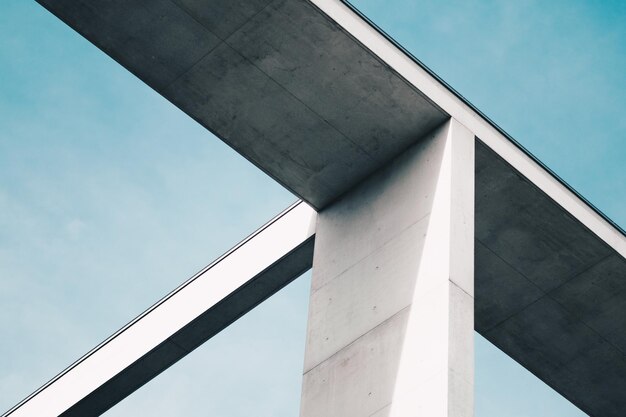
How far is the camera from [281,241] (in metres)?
15.1

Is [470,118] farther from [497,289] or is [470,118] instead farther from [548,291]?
[548,291]

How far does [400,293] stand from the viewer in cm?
1205

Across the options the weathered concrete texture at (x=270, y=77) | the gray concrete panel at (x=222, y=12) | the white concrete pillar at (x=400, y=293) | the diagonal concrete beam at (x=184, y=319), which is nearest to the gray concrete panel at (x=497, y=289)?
the white concrete pillar at (x=400, y=293)

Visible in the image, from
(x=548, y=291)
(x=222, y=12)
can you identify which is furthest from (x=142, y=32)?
(x=548, y=291)

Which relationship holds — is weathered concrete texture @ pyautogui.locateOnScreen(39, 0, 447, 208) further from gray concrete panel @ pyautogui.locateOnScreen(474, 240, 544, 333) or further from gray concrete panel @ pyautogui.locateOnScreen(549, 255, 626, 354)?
gray concrete panel @ pyautogui.locateOnScreen(549, 255, 626, 354)

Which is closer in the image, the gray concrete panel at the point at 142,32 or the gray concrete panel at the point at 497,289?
the gray concrete panel at the point at 142,32

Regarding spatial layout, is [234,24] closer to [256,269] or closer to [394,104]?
[394,104]

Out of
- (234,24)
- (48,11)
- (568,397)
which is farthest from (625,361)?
(48,11)

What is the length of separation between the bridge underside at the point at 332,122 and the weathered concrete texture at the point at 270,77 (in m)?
0.01

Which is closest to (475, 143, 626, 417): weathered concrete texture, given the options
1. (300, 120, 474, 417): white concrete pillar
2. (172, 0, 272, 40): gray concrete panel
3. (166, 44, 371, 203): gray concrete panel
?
(300, 120, 474, 417): white concrete pillar

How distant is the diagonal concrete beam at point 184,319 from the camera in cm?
1516

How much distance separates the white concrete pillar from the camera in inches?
431

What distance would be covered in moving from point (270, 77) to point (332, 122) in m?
0.88

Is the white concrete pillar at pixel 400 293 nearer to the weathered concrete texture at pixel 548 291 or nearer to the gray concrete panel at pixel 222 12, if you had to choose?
the weathered concrete texture at pixel 548 291
